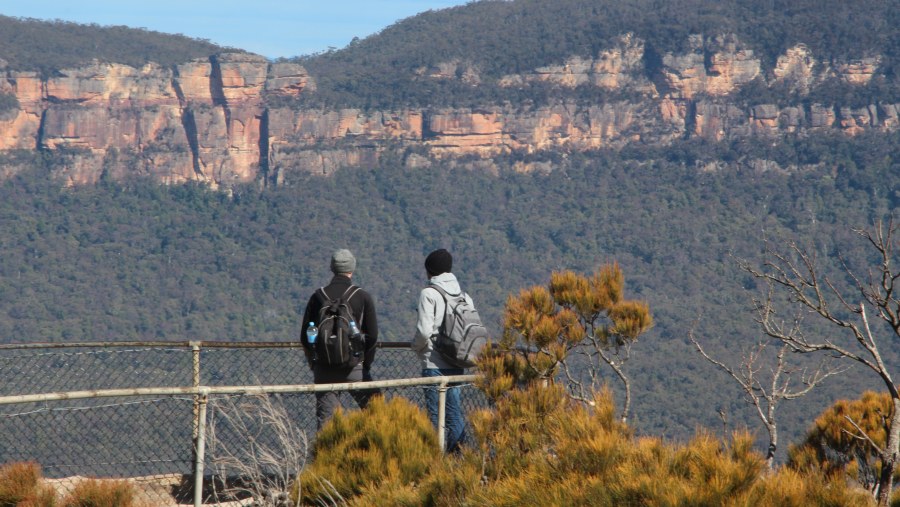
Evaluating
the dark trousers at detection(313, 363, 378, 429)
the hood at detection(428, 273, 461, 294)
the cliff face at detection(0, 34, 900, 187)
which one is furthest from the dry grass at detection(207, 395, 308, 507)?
the cliff face at detection(0, 34, 900, 187)

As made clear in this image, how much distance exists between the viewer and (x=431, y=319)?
6605 millimetres

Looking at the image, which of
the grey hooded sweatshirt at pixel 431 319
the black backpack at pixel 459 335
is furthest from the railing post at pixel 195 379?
the black backpack at pixel 459 335

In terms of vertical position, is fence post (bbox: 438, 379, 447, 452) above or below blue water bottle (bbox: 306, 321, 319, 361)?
below

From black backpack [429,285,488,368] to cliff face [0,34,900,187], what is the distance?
3562 inches

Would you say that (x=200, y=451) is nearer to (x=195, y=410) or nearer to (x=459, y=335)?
(x=195, y=410)

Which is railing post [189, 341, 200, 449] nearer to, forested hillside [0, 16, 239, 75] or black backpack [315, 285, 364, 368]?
black backpack [315, 285, 364, 368]

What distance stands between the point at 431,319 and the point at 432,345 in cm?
19

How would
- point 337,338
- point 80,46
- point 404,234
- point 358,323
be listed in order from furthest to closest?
point 80,46 → point 404,234 → point 358,323 → point 337,338

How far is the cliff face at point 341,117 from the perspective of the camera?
92.9m

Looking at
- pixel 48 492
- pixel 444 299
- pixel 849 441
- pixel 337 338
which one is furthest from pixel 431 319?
pixel 849 441

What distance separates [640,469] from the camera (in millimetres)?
4516

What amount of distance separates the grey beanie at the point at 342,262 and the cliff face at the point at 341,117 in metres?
90.2

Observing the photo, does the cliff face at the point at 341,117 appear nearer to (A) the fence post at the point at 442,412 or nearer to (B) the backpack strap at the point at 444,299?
(B) the backpack strap at the point at 444,299

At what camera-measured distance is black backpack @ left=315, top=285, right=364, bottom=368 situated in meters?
6.43
